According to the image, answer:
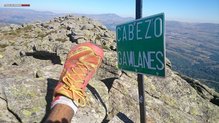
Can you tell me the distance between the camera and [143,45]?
6371 millimetres

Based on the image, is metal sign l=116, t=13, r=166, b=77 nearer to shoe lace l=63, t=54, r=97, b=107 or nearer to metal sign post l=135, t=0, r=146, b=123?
metal sign post l=135, t=0, r=146, b=123

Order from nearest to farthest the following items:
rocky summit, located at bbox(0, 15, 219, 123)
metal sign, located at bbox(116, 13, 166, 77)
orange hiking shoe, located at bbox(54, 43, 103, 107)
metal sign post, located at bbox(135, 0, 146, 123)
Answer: metal sign, located at bbox(116, 13, 166, 77)
metal sign post, located at bbox(135, 0, 146, 123)
orange hiking shoe, located at bbox(54, 43, 103, 107)
rocky summit, located at bbox(0, 15, 219, 123)

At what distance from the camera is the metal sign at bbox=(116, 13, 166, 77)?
574 cm

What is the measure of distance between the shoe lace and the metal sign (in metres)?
1.05

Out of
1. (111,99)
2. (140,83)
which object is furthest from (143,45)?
(111,99)

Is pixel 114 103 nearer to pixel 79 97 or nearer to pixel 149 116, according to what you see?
pixel 149 116

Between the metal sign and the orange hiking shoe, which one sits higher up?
the metal sign

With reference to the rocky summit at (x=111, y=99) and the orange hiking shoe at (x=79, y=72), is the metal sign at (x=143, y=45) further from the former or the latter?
the rocky summit at (x=111, y=99)

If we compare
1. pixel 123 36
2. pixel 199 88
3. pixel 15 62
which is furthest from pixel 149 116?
pixel 15 62

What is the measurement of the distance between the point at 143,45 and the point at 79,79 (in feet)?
7.37

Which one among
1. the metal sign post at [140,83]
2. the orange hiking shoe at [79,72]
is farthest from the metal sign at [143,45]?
the orange hiking shoe at [79,72]

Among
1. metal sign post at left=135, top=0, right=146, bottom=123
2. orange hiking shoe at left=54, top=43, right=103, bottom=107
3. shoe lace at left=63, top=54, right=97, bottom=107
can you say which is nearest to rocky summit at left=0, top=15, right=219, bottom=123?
shoe lace at left=63, top=54, right=97, bottom=107

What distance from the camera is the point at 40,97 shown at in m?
7.99

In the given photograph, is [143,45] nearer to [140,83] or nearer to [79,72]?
[140,83]
